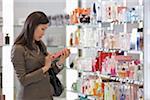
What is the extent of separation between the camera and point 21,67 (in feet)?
10.6

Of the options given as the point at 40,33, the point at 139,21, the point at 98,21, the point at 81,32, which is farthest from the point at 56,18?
the point at 40,33

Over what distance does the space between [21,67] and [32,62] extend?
121 mm

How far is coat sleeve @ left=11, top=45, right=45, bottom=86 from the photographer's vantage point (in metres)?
3.21

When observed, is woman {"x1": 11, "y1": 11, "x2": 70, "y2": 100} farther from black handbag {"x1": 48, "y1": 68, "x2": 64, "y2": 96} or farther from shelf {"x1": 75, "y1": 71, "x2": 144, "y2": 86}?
shelf {"x1": 75, "y1": 71, "x2": 144, "y2": 86}

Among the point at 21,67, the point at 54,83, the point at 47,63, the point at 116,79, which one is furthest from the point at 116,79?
the point at 21,67

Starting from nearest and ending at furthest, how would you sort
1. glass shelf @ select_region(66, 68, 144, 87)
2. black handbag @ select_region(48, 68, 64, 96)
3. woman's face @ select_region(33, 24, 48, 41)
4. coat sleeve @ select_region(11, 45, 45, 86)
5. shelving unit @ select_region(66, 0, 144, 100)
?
coat sleeve @ select_region(11, 45, 45, 86) → woman's face @ select_region(33, 24, 48, 41) → black handbag @ select_region(48, 68, 64, 96) → glass shelf @ select_region(66, 68, 144, 87) → shelving unit @ select_region(66, 0, 144, 100)

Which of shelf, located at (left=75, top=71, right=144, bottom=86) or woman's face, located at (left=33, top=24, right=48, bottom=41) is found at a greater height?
woman's face, located at (left=33, top=24, right=48, bottom=41)

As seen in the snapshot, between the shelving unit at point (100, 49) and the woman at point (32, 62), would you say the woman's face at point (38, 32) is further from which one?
the shelving unit at point (100, 49)

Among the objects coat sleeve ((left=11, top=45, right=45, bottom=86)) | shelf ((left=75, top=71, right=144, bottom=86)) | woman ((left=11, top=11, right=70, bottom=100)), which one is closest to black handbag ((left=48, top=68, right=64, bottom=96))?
woman ((left=11, top=11, right=70, bottom=100))

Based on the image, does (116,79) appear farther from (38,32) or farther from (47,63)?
(38,32)

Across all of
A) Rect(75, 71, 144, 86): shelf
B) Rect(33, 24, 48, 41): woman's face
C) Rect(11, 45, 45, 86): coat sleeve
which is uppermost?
Rect(33, 24, 48, 41): woman's face

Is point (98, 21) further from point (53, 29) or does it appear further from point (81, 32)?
point (53, 29)

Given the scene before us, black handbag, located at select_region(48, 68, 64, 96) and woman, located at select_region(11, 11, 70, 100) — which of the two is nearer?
woman, located at select_region(11, 11, 70, 100)

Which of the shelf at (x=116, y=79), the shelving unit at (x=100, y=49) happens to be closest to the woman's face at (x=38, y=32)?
the shelving unit at (x=100, y=49)
